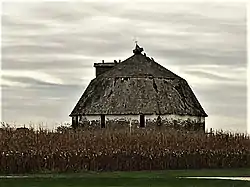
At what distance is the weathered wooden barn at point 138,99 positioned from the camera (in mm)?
53688

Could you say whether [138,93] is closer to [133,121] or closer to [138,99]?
[138,99]

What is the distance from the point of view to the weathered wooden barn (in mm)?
53688

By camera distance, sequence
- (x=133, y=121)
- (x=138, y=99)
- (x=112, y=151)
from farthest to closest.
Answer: (x=138, y=99) < (x=133, y=121) < (x=112, y=151)

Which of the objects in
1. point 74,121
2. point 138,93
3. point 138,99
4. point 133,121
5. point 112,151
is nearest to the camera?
point 112,151

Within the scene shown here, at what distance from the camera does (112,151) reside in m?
35.5

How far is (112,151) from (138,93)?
65.5 feet

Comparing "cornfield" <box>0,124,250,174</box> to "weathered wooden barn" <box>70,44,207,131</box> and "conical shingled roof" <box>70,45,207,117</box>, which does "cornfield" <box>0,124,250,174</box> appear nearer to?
"weathered wooden barn" <box>70,44,207,131</box>

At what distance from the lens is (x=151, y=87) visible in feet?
182

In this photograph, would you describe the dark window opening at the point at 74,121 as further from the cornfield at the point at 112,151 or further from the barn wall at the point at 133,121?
the cornfield at the point at 112,151

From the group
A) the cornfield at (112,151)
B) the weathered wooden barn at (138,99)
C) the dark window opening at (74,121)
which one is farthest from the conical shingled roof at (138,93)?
the cornfield at (112,151)

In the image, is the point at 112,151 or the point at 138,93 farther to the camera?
the point at 138,93

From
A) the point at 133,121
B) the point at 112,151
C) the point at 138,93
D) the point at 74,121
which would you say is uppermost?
the point at 138,93

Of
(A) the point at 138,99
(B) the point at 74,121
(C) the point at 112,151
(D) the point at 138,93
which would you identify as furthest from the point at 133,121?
(C) the point at 112,151

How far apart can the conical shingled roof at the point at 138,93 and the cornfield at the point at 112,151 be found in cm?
1497
